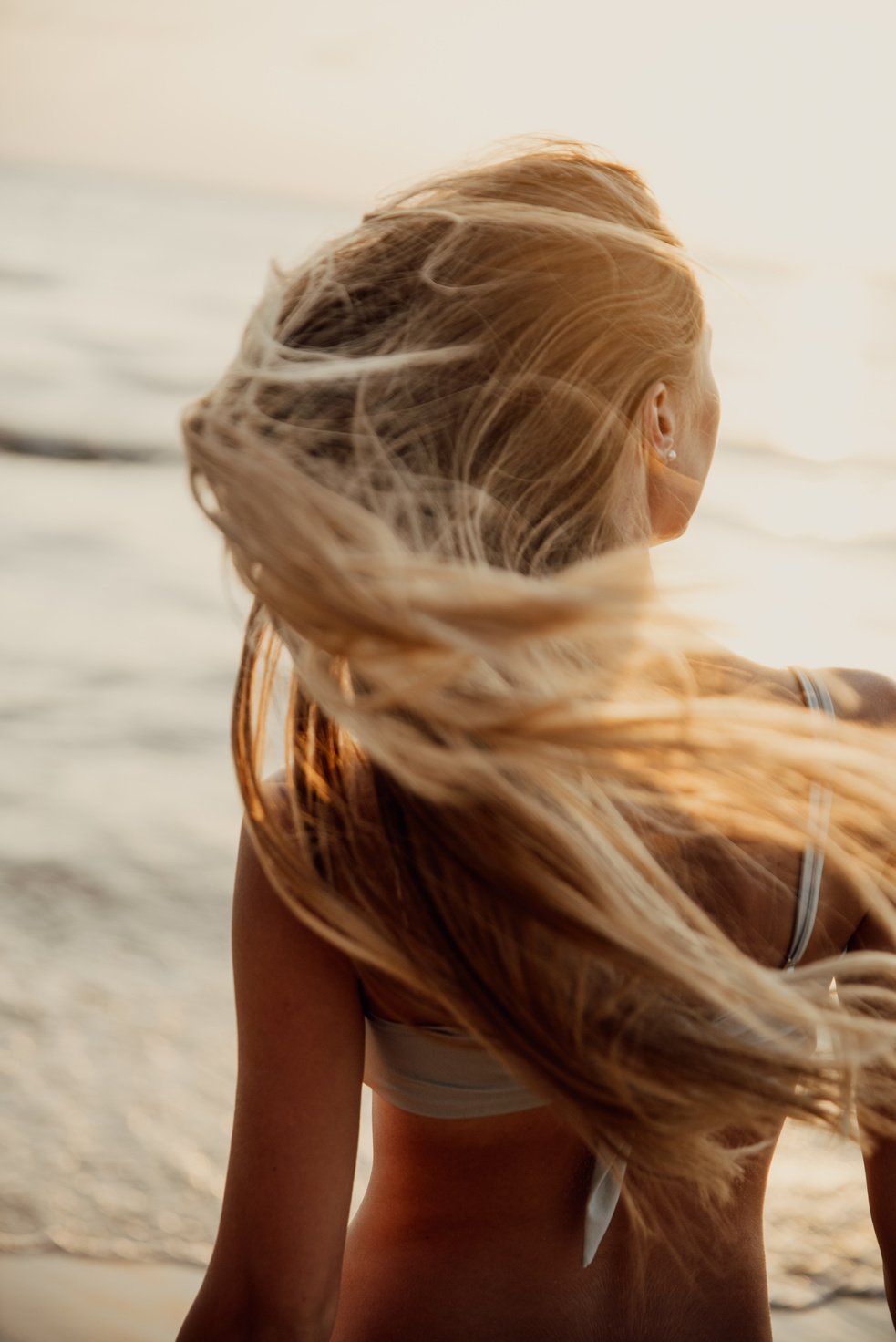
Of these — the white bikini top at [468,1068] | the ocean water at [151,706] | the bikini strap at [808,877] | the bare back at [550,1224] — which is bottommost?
the ocean water at [151,706]

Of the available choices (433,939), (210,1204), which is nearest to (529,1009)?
(433,939)

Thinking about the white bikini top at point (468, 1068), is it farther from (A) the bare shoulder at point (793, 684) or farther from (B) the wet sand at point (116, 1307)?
(B) the wet sand at point (116, 1307)

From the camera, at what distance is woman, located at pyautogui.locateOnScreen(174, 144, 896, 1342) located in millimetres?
944

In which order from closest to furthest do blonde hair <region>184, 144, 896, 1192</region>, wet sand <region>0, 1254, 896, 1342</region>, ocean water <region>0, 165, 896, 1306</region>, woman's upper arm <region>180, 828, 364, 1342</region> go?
1. blonde hair <region>184, 144, 896, 1192</region>
2. woman's upper arm <region>180, 828, 364, 1342</region>
3. wet sand <region>0, 1254, 896, 1342</region>
4. ocean water <region>0, 165, 896, 1306</region>

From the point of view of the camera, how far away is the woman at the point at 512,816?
94 cm

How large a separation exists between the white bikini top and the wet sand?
1.29m

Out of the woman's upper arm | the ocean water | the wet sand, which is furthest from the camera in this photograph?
the ocean water

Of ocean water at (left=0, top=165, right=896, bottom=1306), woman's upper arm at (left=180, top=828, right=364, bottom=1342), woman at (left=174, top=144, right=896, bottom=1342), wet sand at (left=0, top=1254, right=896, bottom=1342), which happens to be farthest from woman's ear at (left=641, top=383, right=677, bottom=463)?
wet sand at (left=0, top=1254, right=896, bottom=1342)

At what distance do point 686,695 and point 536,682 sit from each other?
12 cm

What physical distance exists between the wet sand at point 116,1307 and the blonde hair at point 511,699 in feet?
4.63

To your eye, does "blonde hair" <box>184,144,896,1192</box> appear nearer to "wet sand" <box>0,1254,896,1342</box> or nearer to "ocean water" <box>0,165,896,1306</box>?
"ocean water" <box>0,165,896,1306</box>

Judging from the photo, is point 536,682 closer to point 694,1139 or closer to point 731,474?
point 694,1139

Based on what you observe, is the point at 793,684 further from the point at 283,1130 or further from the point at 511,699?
the point at 283,1130

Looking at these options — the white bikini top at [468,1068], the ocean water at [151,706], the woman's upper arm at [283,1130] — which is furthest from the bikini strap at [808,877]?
the woman's upper arm at [283,1130]
